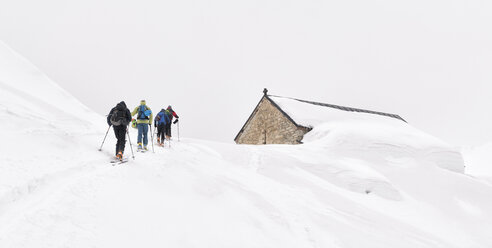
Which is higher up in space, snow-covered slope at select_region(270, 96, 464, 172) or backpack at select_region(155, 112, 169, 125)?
backpack at select_region(155, 112, 169, 125)

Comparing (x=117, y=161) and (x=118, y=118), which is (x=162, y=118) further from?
(x=117, y=161)

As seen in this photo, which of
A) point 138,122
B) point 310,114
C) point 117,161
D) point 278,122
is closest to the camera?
point 117,161

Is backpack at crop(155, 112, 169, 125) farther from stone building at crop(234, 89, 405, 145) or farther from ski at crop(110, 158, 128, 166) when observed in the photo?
stone building at crop(234, 89, 405, 145)

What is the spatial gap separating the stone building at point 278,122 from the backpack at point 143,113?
8.81 metres

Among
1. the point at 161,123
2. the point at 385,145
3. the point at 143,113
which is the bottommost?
the point at 385,145

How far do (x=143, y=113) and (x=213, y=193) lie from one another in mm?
Answer: 4177

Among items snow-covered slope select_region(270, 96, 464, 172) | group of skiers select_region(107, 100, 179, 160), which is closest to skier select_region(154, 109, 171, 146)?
group of skiers select_region(107, 100, 179, 160)

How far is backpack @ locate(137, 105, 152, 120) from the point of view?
7767mm

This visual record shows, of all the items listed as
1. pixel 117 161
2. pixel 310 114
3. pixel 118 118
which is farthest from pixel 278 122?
pixel 117 161

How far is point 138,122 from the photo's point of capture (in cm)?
771

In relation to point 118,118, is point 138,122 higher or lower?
lower

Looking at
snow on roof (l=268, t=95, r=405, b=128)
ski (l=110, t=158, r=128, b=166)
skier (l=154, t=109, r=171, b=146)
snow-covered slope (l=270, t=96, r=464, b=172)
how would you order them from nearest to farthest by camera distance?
ski (l=110, t=158, r=128, b=166) < skier (l=154, t=109, r=171, b=146) < snow-covered slope (l=270, t=96, r=464, b=172) < snow on roof (l=268, t=95, r=405, b=128)

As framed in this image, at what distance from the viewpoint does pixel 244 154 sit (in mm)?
8984

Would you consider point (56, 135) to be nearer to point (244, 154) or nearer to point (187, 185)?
point (187, 185)
